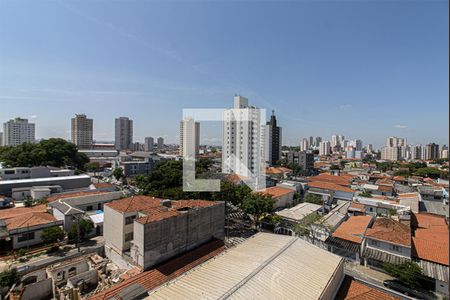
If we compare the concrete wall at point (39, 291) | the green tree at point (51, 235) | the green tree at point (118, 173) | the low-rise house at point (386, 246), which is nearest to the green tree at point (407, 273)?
the low-rise house at point (386, 246)

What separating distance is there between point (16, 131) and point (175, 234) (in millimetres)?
64934

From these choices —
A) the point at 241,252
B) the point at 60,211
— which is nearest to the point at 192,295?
the point at 241,252

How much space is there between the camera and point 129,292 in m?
6.23

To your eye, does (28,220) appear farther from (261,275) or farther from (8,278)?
(261,275)

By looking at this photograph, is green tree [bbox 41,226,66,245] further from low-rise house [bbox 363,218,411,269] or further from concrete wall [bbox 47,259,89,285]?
low-rise house [bbox 363,218,411,269]

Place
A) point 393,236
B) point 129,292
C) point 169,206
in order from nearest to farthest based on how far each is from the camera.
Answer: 1. point 129,292
2. point 393,236
3. point 169,206

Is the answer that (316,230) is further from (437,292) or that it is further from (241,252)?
(241,252)

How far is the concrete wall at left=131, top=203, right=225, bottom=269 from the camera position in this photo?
26.7 feet

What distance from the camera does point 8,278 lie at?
720 cm

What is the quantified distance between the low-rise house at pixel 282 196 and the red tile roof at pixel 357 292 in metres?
9.04

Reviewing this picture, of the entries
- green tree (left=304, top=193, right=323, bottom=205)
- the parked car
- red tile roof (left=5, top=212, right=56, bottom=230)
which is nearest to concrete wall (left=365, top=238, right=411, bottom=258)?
the parked car

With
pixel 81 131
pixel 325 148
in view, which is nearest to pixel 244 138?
pixel 81 131

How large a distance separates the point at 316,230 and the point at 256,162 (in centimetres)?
1414

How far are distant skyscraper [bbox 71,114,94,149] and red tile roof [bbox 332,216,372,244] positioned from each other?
6420cm
